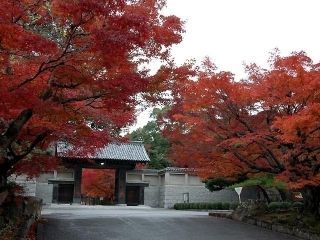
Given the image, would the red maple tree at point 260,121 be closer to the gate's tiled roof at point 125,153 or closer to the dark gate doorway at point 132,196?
the gate's tiled roof at point 125,153

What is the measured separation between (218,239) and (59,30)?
28.6ft

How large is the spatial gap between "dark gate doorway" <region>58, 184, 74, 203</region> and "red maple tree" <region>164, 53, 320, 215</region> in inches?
957

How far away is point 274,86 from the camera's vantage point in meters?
15.5

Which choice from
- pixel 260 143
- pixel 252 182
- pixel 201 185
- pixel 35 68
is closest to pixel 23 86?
pixel 35 68

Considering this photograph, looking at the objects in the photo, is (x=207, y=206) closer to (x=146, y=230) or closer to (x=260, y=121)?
(x=260, y=121)

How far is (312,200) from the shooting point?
18.8 meters

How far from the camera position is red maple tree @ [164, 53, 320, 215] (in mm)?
15023

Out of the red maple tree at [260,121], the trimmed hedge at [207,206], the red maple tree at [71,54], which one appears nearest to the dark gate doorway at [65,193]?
the trimmed hedge at [207,206]

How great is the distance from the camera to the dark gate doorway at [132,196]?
43.4 m

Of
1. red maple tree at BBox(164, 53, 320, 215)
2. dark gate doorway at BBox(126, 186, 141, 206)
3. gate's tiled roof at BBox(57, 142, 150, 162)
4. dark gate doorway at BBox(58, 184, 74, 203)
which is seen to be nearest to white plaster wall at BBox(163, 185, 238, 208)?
dark gate doorway at BBox(126, 186, 141, 206)

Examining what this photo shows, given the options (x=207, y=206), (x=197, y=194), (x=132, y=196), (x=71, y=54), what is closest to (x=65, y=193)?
(x=132, y=196)

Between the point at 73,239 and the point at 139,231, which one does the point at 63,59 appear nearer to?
the point at 73,239

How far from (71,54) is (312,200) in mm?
13295

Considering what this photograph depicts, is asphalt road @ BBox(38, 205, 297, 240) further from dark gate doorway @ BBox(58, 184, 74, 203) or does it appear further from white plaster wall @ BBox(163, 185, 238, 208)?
dark gate doorway @ BBox(58, 184, 74, 203)
